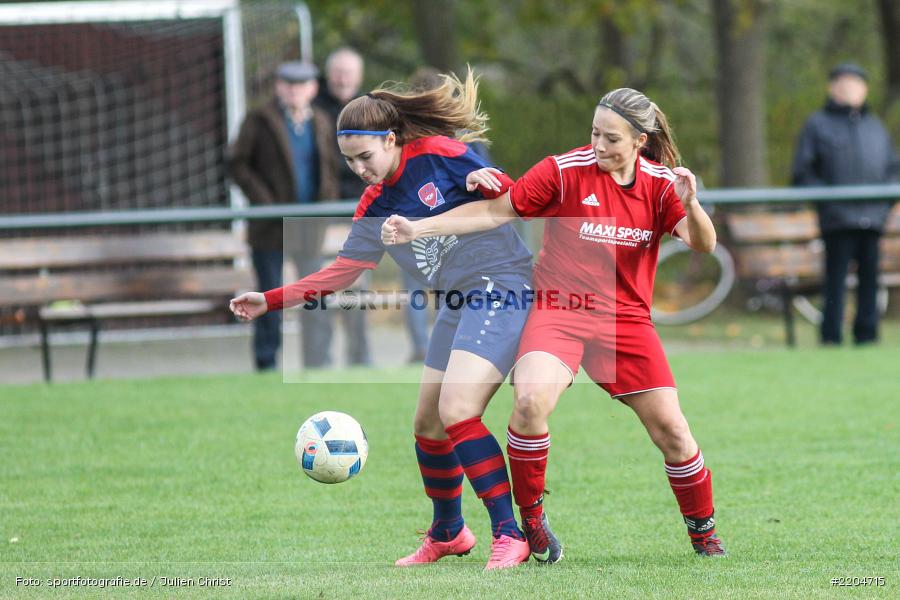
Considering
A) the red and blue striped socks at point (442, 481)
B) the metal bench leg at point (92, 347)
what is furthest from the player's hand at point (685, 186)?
the metal bench leg at point (92, 347)

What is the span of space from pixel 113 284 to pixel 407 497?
16.3ft

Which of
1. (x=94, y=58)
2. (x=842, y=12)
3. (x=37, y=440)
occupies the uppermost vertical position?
(x=842, y=12)

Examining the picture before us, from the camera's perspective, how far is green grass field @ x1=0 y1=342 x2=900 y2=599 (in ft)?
15.2

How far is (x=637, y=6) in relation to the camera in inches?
602

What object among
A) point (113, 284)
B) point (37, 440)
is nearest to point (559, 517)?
point (37, 440)

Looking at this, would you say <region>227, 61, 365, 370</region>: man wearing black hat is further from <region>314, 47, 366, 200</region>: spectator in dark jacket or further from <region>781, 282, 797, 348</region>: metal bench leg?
<region>781, 282, 797, 348</region>: metal bench leg

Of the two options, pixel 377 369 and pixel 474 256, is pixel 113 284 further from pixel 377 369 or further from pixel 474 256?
pixel 474 256

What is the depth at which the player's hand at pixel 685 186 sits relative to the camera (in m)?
4.61

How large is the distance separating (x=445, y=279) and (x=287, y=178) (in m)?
5.43

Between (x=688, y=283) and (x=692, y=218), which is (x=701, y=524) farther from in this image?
(x=688, y=283)

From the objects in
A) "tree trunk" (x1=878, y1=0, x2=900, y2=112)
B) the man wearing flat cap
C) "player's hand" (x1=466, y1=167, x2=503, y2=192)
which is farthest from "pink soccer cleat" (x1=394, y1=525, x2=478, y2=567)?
"tree trunk" (x1=878, y1=0, x2=900, y2=112)

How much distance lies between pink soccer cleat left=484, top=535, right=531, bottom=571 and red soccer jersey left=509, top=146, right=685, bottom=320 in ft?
3.08

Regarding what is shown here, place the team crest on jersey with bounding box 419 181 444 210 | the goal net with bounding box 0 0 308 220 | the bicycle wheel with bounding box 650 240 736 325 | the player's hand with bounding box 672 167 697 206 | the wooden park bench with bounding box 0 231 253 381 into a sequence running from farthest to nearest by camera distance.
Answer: the goal net with bounding box 0 0 308 220
the bicycle wheel with bounding box 650 240 736 325
the wooden park bench with bounding box 0 231 253 381
the team crest on jersey with bounding box 419 181 444 210
the player's hand with bounding box 672 167 697 206

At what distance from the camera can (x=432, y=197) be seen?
500 cm
